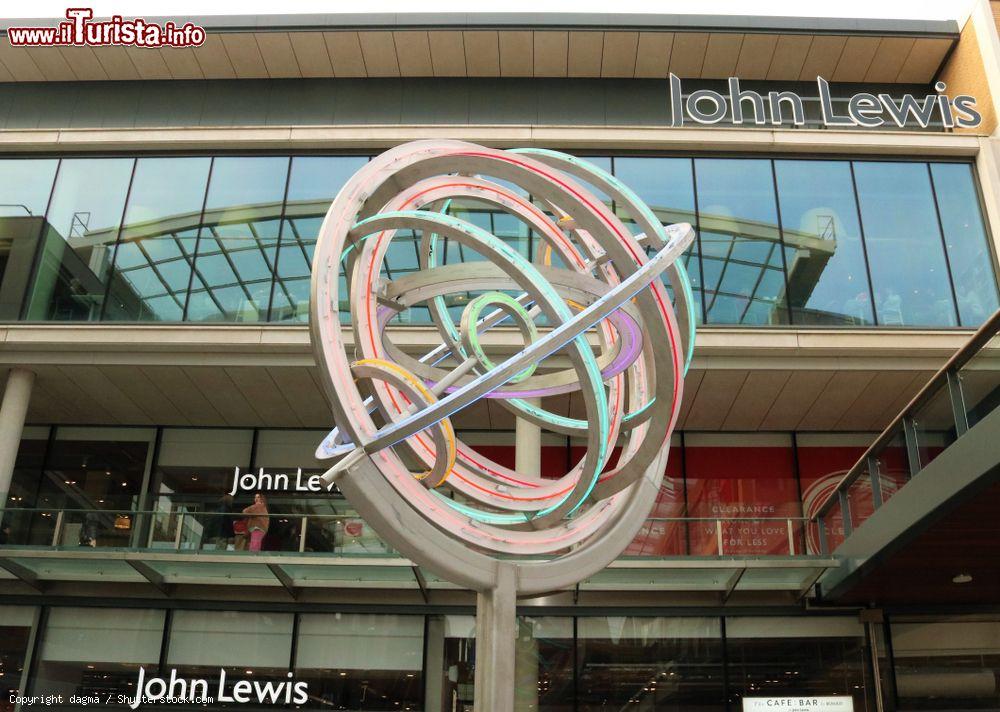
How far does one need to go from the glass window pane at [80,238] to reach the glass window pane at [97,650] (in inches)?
266

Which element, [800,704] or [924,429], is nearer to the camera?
[924,429]

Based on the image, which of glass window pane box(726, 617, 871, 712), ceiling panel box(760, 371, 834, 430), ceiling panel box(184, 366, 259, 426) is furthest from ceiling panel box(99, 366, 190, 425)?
ceiling panel box(760, 371, 834, 430)

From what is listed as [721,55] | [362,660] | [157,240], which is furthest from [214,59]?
[362,660]

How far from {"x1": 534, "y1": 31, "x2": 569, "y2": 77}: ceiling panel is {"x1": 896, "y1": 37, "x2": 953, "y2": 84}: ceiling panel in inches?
365

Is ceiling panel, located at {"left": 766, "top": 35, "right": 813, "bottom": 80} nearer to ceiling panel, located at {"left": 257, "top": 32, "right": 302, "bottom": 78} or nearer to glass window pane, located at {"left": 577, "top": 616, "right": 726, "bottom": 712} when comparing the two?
ceiling panel, located at {"left": 257, "top": 32, "right": 302, "bottom": 78}

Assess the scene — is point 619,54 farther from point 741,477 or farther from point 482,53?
point 741,477

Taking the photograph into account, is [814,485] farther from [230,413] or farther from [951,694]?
[230,413]

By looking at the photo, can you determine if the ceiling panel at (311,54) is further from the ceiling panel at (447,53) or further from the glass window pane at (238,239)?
the glass window pane at (238,239)

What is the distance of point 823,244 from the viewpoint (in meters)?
22.7

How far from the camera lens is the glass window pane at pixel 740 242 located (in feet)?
71.1

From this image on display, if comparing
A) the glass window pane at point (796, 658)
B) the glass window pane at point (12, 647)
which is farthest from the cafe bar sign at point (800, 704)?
the glass window pane at point (12, 647)

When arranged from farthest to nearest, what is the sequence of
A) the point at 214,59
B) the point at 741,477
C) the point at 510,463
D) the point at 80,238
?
1. the point at 214,59
2. the point at 510,463
3. the point at 741,477
4. the point at 80,238

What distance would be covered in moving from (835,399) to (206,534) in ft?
47.9

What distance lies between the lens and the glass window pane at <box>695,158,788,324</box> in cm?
2166
